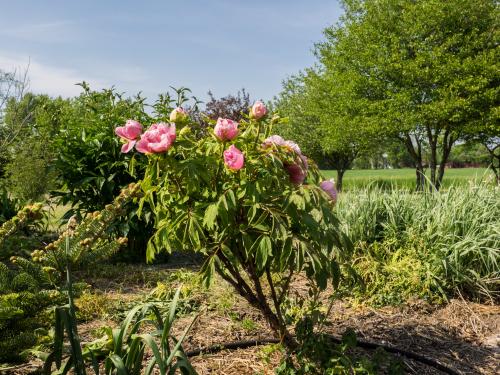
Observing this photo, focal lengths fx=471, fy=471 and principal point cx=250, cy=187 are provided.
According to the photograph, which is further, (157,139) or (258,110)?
(258,110)

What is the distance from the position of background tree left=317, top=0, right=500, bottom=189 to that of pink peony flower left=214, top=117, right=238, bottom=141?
14.4 metres

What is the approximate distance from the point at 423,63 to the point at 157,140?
16.4m

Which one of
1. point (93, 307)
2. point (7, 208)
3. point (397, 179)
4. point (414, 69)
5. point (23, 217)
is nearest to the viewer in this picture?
point (23, 217)

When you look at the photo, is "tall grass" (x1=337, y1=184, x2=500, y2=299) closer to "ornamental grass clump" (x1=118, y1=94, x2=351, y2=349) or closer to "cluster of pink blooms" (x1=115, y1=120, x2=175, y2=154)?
"ornamental grass clump" (x1=118, y1=94, x2=351, y2=349)

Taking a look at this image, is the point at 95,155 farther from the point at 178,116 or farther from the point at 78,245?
the point at 78,245

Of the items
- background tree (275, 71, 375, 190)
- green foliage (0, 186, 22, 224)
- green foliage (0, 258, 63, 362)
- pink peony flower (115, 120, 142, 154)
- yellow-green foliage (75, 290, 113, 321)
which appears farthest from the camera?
background tree (275, 71, 375, 190)

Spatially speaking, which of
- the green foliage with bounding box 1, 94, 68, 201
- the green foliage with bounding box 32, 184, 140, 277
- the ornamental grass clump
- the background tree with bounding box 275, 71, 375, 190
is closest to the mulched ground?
the ornamental grass clump

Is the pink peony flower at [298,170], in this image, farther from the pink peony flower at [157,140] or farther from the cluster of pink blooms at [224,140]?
the pink peony flower at [157,140]

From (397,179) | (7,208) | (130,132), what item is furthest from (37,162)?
(397,179)

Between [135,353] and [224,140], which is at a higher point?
[224,140]

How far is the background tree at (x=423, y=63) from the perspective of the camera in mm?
16172

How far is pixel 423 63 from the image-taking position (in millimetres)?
16734

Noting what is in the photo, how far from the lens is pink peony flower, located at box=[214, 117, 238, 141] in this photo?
90.4 inches

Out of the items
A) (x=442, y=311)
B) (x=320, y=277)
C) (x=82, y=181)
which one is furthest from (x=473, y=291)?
(x=82, y=181)
